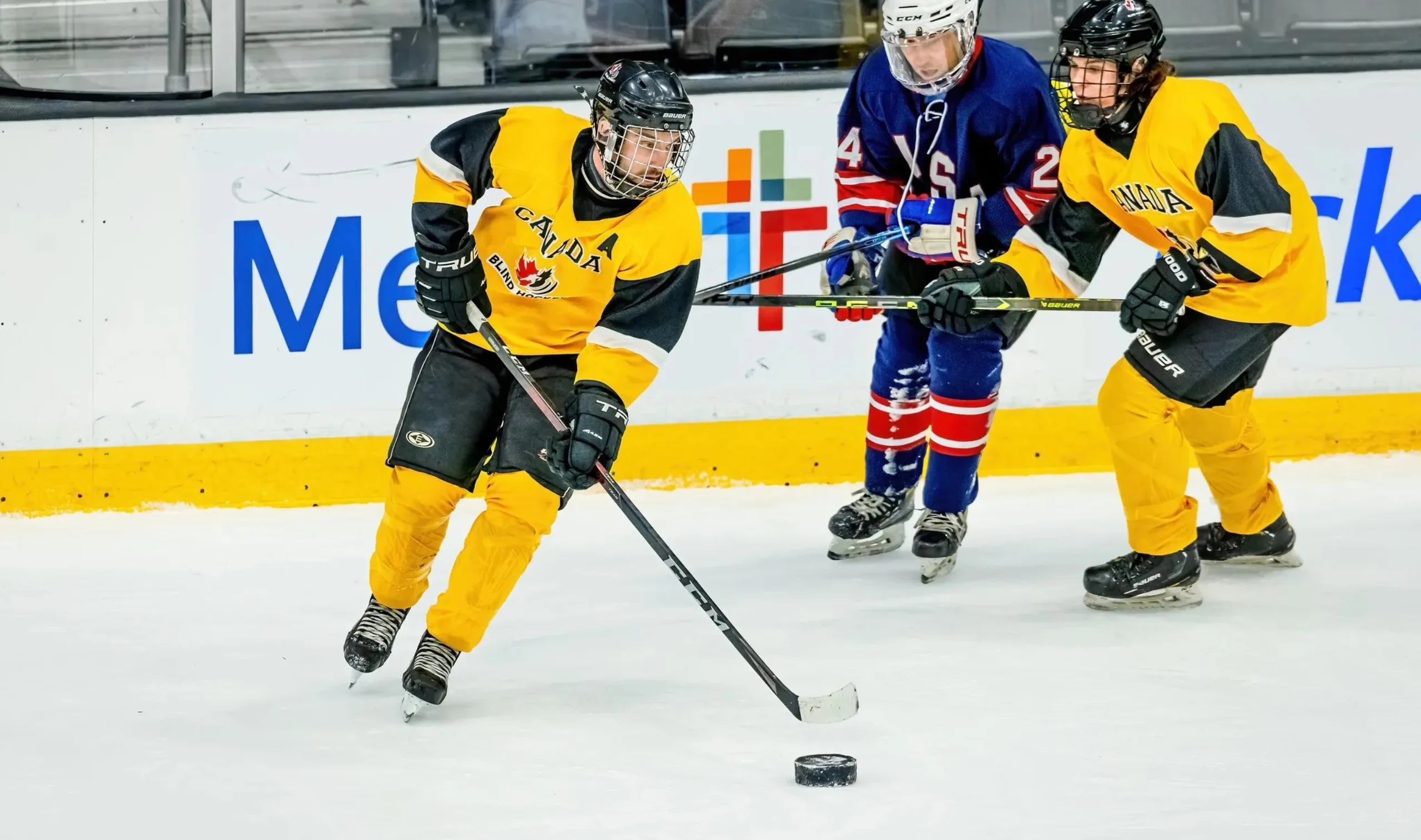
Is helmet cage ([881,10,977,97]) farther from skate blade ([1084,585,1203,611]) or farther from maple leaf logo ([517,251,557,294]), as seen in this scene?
skate blade ([1084,585,1203,611])

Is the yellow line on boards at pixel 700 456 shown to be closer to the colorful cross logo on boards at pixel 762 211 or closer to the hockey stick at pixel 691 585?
the colorful cross logo on boards at pixel 762 211

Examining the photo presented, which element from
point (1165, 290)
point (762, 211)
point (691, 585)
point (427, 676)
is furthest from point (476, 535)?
point (762, 211)

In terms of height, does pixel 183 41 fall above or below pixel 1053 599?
above

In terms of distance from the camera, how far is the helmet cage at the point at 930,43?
3.17 metres

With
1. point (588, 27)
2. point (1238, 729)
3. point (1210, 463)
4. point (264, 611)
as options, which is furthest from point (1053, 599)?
point (588, 27)

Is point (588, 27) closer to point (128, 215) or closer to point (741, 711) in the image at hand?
point (128, 215)

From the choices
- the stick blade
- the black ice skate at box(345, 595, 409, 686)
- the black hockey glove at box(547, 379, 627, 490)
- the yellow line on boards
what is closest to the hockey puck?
the stick blade

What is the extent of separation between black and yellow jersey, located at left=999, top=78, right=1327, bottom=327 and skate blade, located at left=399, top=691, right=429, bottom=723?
1412 millimetres

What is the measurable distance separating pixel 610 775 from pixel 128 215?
2.38 meters

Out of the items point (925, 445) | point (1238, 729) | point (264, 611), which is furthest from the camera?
point (925, 445)

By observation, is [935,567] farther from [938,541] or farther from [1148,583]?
[1148,583]

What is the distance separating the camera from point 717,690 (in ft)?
9.06

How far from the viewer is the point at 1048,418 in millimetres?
4320

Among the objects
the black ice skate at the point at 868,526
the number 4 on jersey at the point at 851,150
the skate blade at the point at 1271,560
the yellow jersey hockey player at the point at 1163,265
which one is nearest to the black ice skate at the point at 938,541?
the black ice skate at the point at 868,526
